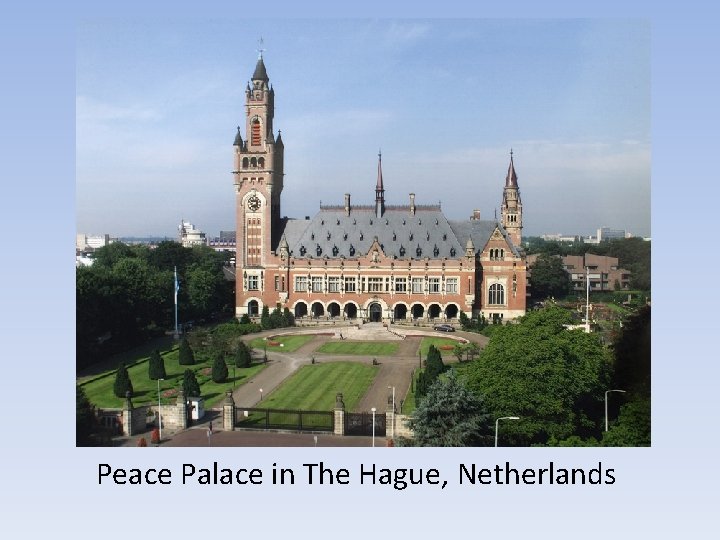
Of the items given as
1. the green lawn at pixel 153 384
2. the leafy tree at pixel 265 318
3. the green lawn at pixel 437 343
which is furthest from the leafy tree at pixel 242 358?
the leafy tree at pixel 265 318

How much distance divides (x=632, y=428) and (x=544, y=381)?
19.7ft

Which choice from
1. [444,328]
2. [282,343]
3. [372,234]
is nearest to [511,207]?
[372,234]

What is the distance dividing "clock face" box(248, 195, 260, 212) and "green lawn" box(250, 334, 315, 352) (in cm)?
2108

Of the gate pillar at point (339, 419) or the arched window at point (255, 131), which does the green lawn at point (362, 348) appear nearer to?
the gate pillar at point (339, 419)

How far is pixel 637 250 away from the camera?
204 ft

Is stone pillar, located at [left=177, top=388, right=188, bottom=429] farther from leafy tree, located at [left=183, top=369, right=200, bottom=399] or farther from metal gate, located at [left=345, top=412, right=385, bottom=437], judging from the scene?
metal gate, located at [left=345, top=412, right=385, bottom=437]

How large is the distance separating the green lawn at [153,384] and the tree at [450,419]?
18.9 m

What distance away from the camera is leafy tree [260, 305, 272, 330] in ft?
296

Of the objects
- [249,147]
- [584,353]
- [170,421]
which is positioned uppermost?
[249,147]

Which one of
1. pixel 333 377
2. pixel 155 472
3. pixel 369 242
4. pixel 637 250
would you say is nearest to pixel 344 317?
pixel 369 242

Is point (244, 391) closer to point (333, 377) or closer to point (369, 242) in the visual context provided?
point (333, 377)

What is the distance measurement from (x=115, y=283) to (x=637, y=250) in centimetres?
5025

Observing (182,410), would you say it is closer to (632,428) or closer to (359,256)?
(632,428)

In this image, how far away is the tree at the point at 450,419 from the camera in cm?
4103
